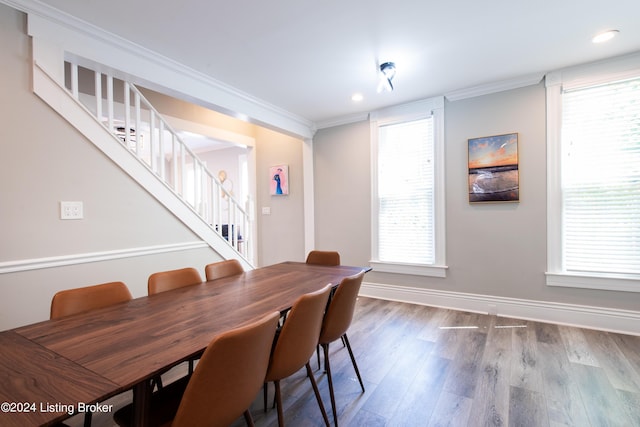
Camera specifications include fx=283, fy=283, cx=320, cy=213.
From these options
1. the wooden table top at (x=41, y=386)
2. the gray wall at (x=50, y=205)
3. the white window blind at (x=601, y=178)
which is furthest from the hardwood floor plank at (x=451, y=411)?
the gray wall at (x=50, y=205)

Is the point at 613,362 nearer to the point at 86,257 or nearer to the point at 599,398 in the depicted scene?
the point at 599,398

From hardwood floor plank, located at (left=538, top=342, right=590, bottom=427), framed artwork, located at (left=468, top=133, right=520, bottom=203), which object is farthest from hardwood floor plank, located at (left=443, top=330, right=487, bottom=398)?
framed artwork, located at (left=468, top=133, right=520, bottom=203)

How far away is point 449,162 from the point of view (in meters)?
3.38

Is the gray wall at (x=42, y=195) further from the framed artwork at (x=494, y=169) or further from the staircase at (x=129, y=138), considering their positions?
the framed artwork at (x=494, y=169)

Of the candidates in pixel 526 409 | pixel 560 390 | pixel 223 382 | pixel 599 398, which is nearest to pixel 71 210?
pixel 223 382

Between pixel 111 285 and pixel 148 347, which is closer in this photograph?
pixel 148 347

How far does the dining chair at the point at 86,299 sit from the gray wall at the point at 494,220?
2.97 m

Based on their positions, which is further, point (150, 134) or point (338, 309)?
point (150, 134)

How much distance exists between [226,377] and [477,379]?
1851 mm

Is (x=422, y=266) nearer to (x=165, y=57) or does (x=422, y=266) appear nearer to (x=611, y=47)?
(x=611, y=47)

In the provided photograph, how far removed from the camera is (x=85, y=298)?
4.90 feet

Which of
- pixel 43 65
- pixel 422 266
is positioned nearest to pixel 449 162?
pixel 422 266

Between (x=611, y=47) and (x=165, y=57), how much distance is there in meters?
3.85

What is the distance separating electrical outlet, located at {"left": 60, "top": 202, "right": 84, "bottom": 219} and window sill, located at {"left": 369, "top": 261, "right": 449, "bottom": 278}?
10.3ft
